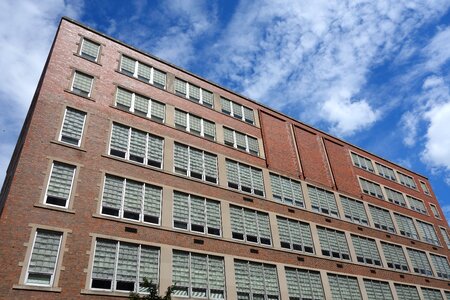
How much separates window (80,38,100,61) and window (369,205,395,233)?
95.9 ft

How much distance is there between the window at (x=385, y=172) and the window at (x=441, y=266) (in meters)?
9.90

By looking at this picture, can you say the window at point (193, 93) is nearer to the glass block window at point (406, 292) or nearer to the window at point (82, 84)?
the window at point (82, 84)

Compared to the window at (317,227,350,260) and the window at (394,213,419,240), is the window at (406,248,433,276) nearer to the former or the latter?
the window at (394,213,419,240)

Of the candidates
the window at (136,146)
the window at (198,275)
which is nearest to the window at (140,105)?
the window at (136,146)

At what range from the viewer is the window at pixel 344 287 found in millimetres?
28062

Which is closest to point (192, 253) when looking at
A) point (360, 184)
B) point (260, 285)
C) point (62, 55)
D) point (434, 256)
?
point (260, 285)

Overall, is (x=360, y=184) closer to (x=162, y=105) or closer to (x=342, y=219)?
(x=342, y=219)

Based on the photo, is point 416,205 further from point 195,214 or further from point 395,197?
point 195,214

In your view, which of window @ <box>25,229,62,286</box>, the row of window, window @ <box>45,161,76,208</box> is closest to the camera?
window @ <box>25,229,62,286</box>

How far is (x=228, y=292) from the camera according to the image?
2228 cm

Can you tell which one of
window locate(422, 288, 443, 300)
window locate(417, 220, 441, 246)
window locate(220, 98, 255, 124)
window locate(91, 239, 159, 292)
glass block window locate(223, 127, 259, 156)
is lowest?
window locate(422, 288, 443, 300)

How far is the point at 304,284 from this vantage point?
26438 millimetres

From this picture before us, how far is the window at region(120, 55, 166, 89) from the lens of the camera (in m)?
28.3

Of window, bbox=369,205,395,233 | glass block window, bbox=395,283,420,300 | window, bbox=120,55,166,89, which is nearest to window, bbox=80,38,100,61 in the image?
window, bbox=120,55,166,89
